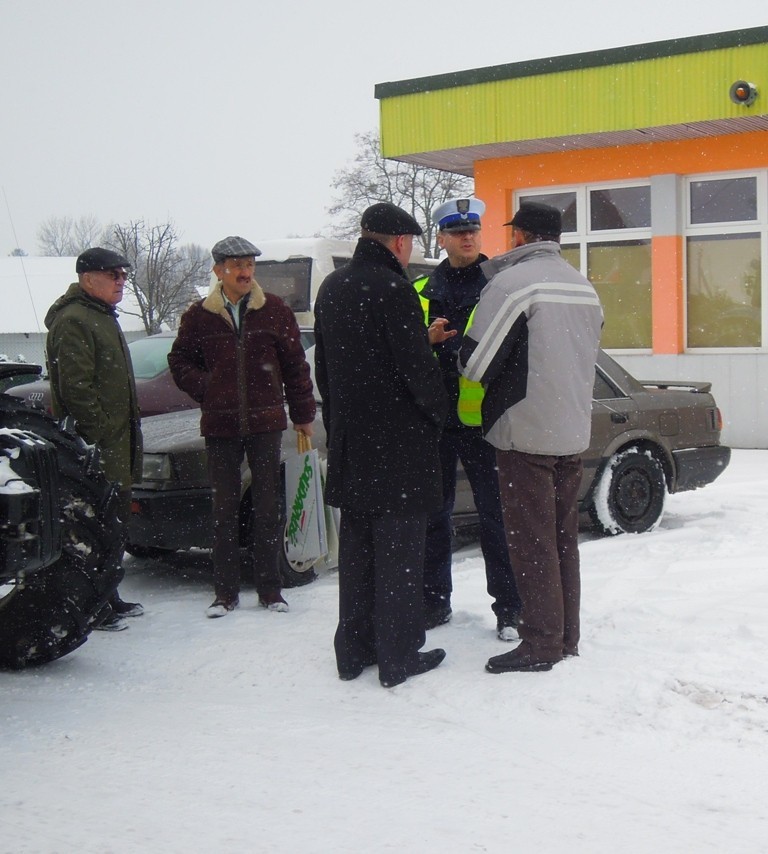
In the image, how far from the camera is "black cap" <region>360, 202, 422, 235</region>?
4578 mm

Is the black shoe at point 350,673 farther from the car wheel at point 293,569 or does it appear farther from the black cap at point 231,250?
the black cap at point 231,250

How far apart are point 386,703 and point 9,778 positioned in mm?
1416

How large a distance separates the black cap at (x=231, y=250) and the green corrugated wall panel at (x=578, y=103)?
8069 mm

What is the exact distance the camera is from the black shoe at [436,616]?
537 centimetres

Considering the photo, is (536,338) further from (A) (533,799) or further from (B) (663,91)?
(B) (663,91)

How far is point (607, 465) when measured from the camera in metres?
7.82

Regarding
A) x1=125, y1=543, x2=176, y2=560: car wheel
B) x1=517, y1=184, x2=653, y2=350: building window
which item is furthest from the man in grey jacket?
x1=517, y1=184, x2=653, y2=350: building window

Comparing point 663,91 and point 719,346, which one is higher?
point 663,91

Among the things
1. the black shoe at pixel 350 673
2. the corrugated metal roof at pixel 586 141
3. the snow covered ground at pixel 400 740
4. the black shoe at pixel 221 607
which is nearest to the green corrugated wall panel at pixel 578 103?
the corrugated metal roof at pixel 586 141

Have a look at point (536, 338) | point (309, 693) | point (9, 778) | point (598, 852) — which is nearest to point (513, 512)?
point (536, 338)

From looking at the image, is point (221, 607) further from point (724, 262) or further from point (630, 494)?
point (724, 262)

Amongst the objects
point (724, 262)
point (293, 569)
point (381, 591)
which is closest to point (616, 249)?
point (724, 262)

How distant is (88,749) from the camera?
13.0ft

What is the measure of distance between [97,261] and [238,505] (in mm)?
1439
